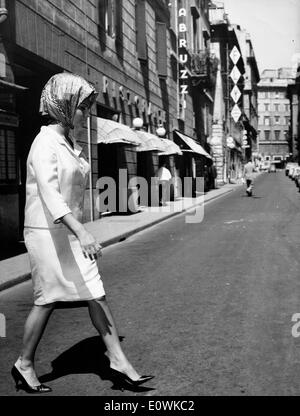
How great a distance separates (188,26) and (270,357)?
30481 mm

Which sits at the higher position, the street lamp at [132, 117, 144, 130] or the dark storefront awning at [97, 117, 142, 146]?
the street lamp at [132, 117, 144, 130]

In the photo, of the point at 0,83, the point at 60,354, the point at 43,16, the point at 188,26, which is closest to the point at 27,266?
the point at 0,83

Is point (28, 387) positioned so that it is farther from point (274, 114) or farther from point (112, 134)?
point (274, 114)

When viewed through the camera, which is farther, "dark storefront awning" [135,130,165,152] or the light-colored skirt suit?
"dark storefront awning" [135,130,165,152]

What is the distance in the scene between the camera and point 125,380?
358 centimetres

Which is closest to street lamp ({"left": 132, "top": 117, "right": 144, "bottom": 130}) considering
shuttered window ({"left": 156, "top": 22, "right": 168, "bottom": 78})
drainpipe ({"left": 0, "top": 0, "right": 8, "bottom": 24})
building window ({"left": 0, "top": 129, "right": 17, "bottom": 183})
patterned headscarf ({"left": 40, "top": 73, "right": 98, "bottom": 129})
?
shuttered window ({"left": 156, "top": 22, "right": 168, "bottom": 78})

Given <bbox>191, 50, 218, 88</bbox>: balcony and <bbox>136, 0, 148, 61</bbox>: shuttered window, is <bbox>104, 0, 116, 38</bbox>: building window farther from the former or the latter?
<bbox>191, 50, 218, 88</bbox>: balcony

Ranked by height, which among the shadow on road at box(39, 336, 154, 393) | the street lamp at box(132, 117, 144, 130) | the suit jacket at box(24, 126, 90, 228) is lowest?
the shadow on road at box(39, 336, 154, 393)

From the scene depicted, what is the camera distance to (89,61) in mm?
15422

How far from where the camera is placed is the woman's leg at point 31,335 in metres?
3.38

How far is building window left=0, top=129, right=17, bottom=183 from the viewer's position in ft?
33.5

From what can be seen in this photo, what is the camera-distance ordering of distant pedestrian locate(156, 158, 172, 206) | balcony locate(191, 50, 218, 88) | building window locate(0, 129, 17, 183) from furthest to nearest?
balcony locate(191, 50, 218, 88), distant pedestrian locate(156, 158, 172, 206), building window locate(0, 129, 17, 183)

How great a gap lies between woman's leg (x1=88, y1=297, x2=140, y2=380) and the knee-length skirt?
0.31 ft

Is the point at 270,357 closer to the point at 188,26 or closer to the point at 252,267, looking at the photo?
the point at 252,267
